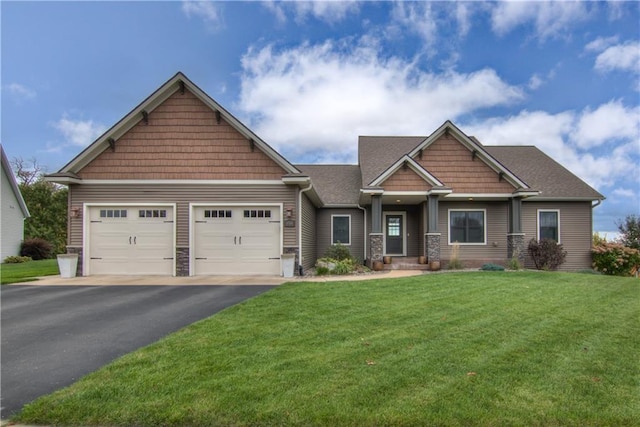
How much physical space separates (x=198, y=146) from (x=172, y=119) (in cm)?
133

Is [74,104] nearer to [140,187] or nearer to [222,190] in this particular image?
[140,187]

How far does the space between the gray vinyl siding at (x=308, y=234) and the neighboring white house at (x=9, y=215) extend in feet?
56.1

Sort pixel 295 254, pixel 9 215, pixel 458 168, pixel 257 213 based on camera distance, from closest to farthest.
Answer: pixel 295 254 < pixel 257 213 < pixel 458 168 < pixel 9 215

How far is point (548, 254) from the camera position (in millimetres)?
15203

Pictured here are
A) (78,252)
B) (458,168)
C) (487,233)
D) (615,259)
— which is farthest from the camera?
(487,233)

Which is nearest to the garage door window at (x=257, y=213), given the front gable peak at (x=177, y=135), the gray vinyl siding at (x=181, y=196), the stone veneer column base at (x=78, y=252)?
the gray vinyl siding at (x=181, y=196)

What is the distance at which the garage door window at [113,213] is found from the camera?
41.8 ft

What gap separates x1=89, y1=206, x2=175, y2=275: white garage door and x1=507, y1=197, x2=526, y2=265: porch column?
13.2 m

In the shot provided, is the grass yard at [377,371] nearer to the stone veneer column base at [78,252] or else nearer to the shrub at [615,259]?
the stone veneer column base at [78,252]

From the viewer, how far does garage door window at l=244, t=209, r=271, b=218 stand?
1265 cm

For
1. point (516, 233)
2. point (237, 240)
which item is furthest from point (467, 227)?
point (237, 240)

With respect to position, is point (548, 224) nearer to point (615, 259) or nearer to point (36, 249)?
point (615, 259)

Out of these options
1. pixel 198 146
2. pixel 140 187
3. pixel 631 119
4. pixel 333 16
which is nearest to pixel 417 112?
pixel 333 16

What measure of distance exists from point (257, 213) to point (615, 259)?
14.7 meters
